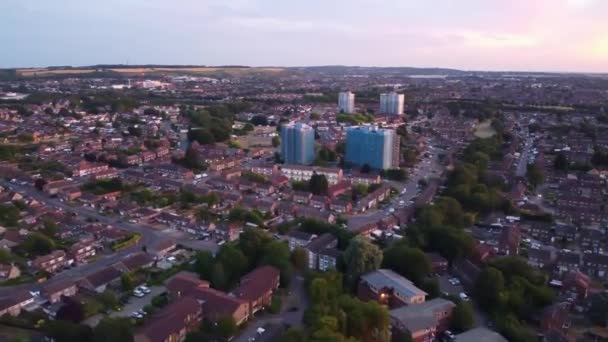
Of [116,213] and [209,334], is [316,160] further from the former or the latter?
[209,334]

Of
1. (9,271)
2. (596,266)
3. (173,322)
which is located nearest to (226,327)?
(173,322)

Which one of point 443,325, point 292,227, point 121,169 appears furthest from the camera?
point 121,169

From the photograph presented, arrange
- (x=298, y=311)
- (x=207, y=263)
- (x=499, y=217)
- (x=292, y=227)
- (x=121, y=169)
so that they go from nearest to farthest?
(x=298, y=311) < (x=207, y=263) < (x=292, y=227) < (x=499, y=217) < (x=121, y=169)

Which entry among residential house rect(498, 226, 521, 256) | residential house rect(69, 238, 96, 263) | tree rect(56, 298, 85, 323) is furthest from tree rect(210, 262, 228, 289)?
residential house rect(498, 226, 521, 256)

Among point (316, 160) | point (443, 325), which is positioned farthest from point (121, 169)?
point (443, 325)

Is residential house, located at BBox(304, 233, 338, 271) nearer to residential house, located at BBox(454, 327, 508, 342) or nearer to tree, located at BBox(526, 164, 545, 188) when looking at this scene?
residential house, located at BBox(454, 327, 508, 342)
